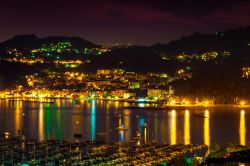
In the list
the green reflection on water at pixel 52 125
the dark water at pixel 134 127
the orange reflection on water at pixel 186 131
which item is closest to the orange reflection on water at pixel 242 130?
the dark water at pixel 134 127

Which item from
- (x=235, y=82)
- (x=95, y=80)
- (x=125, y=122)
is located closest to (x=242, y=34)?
(x=95, y=80)

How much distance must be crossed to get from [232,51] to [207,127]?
34.6 meters

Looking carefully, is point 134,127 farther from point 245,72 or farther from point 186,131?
point 245,72

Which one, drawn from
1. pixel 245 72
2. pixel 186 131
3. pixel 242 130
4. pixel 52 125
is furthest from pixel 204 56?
pixel 186 131

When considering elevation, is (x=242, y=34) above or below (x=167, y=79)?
above

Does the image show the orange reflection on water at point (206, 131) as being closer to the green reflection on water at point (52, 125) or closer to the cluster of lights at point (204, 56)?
the green reflection on water at point (52, 125)

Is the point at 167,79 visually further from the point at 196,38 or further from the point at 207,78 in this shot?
the point at 196,38

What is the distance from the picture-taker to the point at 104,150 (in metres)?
12.2

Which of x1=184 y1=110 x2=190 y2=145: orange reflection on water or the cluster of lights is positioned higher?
the cluster of lights

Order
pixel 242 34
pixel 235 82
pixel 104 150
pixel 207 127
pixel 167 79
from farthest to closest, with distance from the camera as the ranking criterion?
pixel 242 34, pixel 167 79, pixel 235 82, pixel 207 127, pixel 104 150

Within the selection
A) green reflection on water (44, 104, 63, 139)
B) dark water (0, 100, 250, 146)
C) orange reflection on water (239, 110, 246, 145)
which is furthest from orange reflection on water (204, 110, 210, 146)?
green reflection on water (44, 104, 63, 139)

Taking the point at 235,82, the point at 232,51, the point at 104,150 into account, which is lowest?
the point at 104,150

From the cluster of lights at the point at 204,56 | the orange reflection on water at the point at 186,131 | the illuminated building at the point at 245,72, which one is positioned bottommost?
the orange reflection on water at the point at 186,131

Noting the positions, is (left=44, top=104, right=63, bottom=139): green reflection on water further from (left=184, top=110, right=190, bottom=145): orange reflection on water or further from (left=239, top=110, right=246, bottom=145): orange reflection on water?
(left=239, top=110, right=246, bottom=145): orange reflection on water
